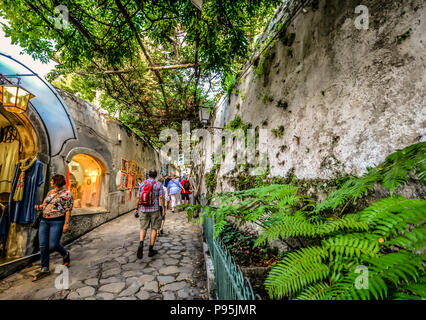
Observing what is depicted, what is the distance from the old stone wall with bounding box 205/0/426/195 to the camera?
5.70ft

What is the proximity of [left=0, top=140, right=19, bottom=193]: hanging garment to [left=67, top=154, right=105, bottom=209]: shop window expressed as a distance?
2496 mm

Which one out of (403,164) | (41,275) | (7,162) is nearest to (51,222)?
(41,275)

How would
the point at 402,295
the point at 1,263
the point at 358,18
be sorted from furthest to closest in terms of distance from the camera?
1. the point at 1,263
2. the point at 358,18
3. the point at 402,295

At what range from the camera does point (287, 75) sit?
3371 millimetres

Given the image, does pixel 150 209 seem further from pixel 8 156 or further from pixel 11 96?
pixel 8 156

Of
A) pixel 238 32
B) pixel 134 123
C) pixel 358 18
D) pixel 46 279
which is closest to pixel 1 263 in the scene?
pixel 46 279

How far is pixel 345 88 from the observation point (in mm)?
2287

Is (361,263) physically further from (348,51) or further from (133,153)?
(133,153)

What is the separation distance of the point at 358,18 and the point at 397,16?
442 millimetres

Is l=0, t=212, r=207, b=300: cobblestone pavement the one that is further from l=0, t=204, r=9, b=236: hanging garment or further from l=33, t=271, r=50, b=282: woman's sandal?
l=0, t=204, r=9, b=236: hanging garment

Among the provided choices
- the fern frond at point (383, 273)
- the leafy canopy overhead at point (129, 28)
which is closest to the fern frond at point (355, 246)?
the fern frond at point (383, 273)

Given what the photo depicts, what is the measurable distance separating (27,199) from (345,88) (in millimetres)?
6768

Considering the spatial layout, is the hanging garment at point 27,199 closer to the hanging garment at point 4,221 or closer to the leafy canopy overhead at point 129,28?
the hanging garment at point 4,221

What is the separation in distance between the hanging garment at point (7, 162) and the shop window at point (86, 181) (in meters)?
2.50
